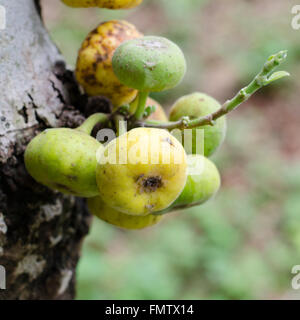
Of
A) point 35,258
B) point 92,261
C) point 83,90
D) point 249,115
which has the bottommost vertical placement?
point 35,258

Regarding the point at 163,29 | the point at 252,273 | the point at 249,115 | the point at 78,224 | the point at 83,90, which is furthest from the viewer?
the point at 163,29

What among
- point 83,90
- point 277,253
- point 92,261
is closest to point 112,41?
point 83,90

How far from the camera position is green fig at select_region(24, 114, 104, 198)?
94cm

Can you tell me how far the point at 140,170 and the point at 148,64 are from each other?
0.25m

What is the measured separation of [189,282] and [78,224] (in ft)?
6.98

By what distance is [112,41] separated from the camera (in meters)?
1.16

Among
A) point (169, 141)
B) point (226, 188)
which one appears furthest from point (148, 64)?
point (226, 188)

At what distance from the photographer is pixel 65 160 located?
3.06 feet

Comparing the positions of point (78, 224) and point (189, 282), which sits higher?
point (189, 282)

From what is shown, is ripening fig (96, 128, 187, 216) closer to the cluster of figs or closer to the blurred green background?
the cluster of figs

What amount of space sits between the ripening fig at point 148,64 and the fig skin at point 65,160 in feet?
0.56

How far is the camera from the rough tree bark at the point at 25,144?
1.05 meters

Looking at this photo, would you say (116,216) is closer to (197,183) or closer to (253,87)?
(197,183)

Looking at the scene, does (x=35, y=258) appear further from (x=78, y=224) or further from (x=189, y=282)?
(x=189, y=282)
